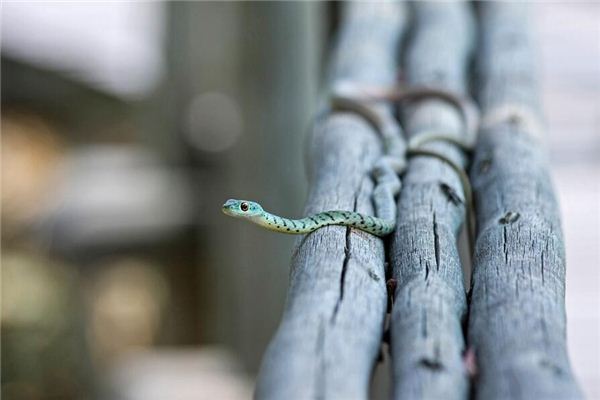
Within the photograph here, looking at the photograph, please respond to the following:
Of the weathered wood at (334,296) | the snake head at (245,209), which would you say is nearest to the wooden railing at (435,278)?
the weathered wood at (334,296)

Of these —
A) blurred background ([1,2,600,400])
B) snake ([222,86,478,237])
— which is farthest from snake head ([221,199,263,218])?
blurred background ([1,2,600,400])

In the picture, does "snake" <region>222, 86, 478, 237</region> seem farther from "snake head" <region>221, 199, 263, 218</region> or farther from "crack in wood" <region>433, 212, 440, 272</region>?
"crack in wood" <region>433, 212, 440, 272</region>

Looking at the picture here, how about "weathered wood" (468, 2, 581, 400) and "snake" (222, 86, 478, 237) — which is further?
"snake" (222, 86, 478, 237)

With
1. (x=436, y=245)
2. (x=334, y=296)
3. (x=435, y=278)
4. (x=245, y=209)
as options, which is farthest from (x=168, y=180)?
(x=334, y=296)

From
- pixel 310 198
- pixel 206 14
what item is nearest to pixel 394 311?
pixel 310 198

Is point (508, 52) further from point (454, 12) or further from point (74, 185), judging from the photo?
point (74, 185)

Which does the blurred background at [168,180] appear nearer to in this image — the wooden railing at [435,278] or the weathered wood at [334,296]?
the wooden railing at [435,278]
